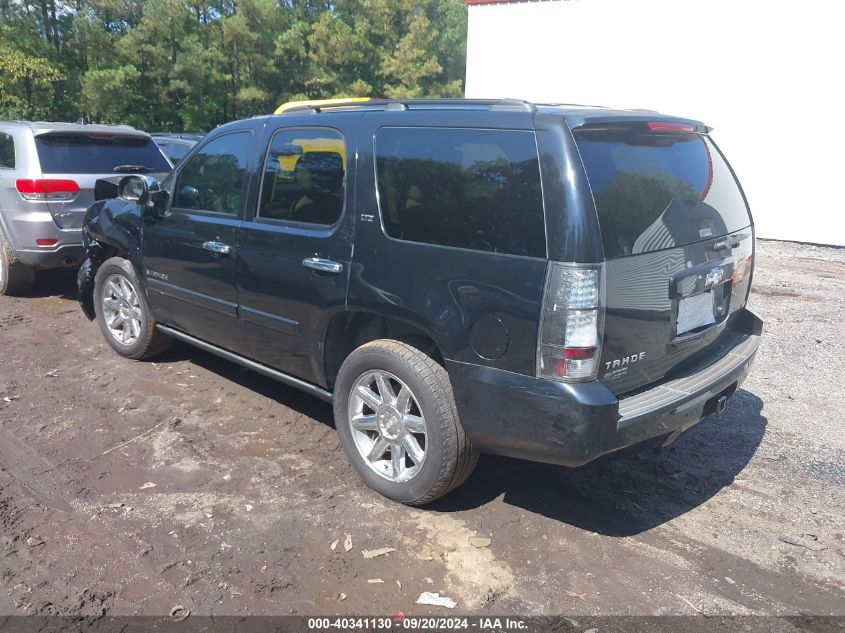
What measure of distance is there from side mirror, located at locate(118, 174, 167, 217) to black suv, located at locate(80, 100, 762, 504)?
0.68 meters

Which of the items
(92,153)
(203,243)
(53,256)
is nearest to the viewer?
(203,243)

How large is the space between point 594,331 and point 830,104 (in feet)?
39.9

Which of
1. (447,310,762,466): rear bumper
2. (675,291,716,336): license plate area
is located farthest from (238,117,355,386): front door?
(675,291,716,336): license plate area

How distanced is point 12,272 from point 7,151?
49.4 inches

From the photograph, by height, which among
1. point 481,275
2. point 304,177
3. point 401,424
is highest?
point 304,177

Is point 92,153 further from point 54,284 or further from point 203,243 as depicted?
point 203,243

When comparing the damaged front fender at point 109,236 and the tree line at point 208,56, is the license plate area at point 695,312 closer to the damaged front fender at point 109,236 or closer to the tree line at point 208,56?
the damaged front fender at point 109,236

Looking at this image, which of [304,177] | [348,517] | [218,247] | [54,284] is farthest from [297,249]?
[54,284]

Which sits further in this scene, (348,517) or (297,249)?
(297,249)

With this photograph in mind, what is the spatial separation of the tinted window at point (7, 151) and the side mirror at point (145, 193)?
276 cm

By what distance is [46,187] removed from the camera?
6.93 metres

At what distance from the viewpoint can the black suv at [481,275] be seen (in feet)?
9.77

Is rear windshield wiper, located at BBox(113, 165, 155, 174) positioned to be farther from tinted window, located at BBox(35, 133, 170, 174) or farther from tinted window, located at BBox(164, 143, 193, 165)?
tinted window, located at BBox(164, 143, 193, 165)

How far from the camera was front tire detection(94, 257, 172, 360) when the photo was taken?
18.0ft
